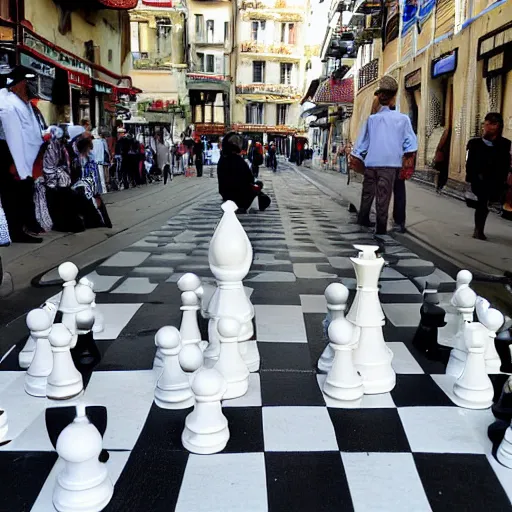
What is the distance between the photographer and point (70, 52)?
11.5 meters

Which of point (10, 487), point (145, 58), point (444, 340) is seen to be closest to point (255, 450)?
point (10, 487)

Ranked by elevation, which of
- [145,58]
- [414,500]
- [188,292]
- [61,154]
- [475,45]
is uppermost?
[145,58]

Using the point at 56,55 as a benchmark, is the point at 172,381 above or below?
below

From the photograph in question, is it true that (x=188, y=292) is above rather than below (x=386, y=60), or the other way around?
below

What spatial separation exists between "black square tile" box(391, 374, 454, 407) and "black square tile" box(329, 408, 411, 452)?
0.10 metres

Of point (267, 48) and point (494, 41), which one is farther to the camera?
point (267, 48)

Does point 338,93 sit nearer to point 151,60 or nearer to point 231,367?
point 151,60

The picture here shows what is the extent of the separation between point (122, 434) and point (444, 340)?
142cm

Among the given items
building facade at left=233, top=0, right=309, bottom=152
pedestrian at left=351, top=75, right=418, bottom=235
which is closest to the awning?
building facade at left=233, top=0, right=309, bottom=152

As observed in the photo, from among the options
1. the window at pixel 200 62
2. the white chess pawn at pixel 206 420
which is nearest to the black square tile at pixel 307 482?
the white chess pawn at pixel 206 420

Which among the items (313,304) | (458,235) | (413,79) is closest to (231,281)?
(313,304)

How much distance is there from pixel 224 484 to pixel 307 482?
0.20m

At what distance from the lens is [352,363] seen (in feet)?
6.22

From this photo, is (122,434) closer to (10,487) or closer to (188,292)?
(10,487)
